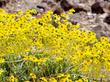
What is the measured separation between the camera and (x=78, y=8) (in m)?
12.6

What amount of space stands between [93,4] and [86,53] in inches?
243

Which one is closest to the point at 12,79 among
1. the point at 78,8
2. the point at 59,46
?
the point at 59,46

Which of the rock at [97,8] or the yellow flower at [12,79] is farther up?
the rock at [97,8]

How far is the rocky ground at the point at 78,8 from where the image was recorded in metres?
12.0

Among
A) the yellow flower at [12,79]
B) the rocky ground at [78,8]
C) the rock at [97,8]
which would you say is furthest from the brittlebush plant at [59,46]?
the rock at [97,8]

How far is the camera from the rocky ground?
471 inches

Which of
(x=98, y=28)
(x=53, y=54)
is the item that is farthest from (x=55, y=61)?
(x=98, y=28)

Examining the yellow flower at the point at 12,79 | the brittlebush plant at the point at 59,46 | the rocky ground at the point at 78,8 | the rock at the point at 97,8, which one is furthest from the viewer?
the rock at the point at 97,8

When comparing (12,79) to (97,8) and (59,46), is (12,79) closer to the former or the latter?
(59,46)

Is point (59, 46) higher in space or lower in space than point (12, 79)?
higher

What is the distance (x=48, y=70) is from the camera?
688 cm

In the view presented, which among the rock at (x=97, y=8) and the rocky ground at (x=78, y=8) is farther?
the rock at (x=97, y=8)

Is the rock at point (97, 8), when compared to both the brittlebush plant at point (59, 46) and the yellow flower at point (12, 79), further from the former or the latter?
the yellow flower at point (12, 79)

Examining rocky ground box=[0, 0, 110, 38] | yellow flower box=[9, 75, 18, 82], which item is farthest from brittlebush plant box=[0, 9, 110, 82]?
rocky ground box=[0, 0, 110, 38]
